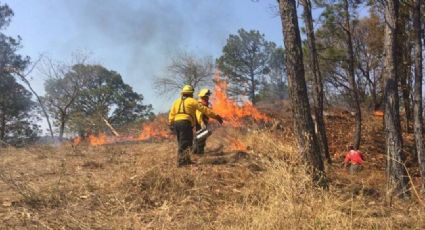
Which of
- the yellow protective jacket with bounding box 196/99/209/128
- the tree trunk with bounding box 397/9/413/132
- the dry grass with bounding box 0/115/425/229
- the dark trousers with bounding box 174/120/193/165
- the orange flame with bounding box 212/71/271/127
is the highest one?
the tree trunk with bounding box 397/9/413/132

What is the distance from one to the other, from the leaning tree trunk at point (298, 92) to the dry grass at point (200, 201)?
33 centimetres

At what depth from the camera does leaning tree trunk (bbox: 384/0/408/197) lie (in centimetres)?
1020

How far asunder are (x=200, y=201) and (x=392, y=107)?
5.02 meters

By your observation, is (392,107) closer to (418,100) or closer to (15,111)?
(418,100)

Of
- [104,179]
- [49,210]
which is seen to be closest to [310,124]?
[104,179]

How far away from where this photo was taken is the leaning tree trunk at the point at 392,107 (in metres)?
10.2

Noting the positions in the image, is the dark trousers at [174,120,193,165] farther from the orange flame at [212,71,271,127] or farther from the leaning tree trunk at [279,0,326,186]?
the orange flame at [212,71,271,127]

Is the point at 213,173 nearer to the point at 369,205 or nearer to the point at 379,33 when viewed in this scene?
the point at 369,205

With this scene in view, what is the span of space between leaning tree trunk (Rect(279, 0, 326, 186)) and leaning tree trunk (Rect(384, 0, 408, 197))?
92.8 inches

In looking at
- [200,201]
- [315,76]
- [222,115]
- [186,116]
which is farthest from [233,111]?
[200,201]

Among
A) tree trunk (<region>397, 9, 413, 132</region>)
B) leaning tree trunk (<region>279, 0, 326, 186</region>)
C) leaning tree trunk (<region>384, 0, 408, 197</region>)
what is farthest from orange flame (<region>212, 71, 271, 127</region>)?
leaning tree trunk (<region>279, 0, 326, 186</region>)

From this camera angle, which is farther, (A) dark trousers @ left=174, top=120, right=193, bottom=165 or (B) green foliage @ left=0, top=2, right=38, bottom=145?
(B) green foliage @ left=0, top=2, right=38, bottom=145

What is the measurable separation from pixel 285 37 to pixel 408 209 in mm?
3482

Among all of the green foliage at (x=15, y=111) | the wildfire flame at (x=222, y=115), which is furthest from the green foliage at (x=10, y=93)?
the wildfire flame at (x=222, y=115)
